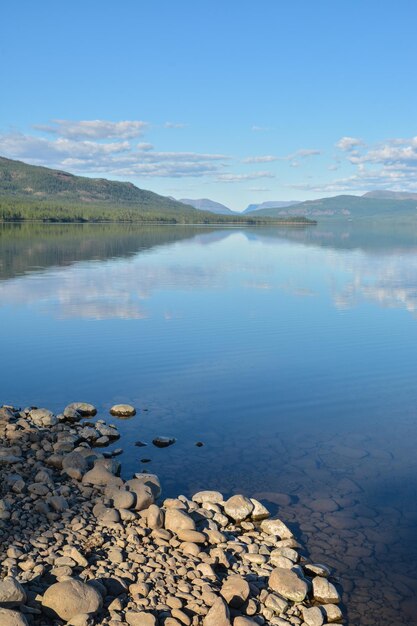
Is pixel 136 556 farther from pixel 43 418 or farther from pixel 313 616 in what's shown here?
pixel 43 418

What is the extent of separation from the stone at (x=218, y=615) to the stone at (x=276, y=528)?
9.19 ft

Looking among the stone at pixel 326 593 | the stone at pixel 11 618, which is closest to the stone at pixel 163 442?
the stone at pixel 326 593

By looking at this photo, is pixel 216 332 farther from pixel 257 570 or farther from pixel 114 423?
pixel 257 570

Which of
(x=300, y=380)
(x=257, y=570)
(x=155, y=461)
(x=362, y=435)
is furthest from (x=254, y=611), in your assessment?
(x=300, y=380)

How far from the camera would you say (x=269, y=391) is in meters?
20.1

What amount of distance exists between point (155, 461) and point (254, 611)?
611 cm

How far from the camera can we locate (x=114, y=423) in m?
17.2

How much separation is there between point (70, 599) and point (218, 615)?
223 centimetres

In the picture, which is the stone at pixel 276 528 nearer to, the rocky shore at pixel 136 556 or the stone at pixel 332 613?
the rocky shore at pixel 136 556

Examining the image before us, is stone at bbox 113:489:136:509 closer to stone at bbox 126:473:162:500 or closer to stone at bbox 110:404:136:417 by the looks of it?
stone at bbox 126:473:162:500

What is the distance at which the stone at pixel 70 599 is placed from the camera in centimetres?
834

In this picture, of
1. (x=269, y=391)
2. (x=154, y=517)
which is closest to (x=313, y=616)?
(x=154, y=517)

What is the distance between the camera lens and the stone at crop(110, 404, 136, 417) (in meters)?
17.7

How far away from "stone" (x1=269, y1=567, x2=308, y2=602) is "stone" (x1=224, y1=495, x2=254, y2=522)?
6.67ft
